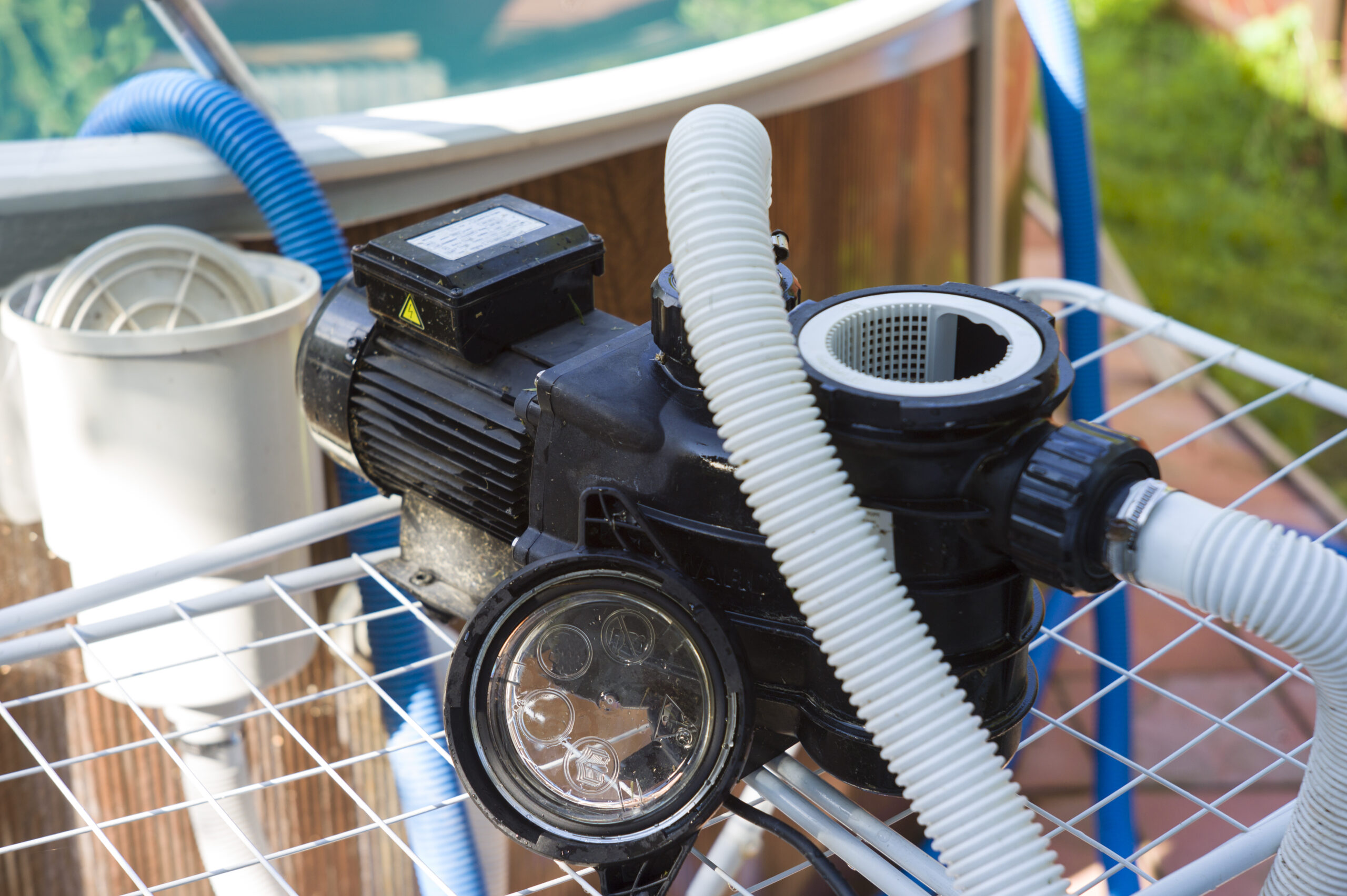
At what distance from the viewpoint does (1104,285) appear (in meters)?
2.19

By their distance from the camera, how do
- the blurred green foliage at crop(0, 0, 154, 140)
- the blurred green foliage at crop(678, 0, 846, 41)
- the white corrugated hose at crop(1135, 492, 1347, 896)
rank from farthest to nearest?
the blurred green foliage at crop(678, 0, 846, 41) → the blurred green foliage at crop(0, 0, 154, 140) → the white corrugated hose at crop(1135, 492, 1347, 896)

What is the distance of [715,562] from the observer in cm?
55

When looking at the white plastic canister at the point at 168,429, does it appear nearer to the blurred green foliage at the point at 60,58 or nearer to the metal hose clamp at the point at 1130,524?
the metal hose clamp at the point at 1130,524

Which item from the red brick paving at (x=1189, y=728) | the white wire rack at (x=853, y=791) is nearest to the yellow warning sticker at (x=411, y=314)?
A: the white wire rack at (x=853, y=791)

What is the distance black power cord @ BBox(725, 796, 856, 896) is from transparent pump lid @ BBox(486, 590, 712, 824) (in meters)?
0.04

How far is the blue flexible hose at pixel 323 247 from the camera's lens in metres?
0.97

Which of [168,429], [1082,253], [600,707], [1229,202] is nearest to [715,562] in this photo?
[600,707]

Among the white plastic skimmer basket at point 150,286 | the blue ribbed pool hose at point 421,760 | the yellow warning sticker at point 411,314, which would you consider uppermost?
the yellow warning sticker at point 411,314

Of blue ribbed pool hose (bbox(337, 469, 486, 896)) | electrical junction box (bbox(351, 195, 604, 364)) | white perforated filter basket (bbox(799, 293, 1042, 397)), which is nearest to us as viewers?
white perforated filter basket (bbox(799, 293, 1042, 397))

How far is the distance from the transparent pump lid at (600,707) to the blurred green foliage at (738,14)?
6.91ft

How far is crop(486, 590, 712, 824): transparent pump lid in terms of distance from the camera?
1.79ft

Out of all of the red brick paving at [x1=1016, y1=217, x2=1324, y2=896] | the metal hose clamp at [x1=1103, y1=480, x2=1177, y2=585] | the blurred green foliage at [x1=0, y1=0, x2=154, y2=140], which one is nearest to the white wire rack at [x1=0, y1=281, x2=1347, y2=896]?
the red brick paving at [x1=1016, y1=217, x2=1324, y2=896]

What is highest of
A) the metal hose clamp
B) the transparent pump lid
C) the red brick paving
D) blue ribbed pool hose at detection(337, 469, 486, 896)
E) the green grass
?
the metal hose clamp

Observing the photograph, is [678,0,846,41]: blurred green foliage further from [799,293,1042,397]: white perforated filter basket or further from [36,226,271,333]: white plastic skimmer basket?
[799,293,1042,397]: white perforated filter basket
